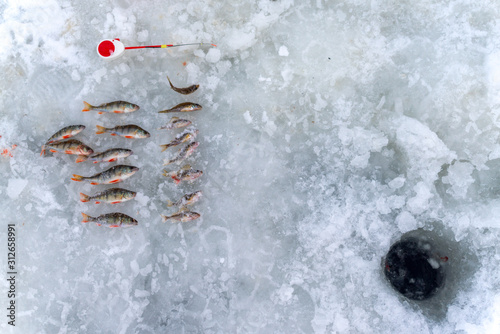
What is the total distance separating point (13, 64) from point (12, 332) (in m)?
3.37

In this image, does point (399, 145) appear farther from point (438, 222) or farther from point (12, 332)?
point (12, 332)

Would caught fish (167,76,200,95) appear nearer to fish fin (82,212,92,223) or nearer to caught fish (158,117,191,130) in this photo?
caught fish (158,117,191,130)

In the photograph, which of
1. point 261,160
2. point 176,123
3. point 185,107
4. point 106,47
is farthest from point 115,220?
point 106,47

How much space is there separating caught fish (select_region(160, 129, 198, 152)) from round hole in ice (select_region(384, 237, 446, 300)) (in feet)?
9.18

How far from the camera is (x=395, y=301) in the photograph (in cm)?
420

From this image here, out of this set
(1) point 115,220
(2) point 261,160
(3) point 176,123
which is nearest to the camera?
(1) point 115,220

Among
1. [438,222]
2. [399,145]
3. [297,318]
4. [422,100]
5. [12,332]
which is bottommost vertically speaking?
[297,318]

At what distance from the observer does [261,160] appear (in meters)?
4.39

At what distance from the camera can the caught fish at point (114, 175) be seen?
4.19 meters

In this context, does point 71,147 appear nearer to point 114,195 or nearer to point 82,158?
point 82,158

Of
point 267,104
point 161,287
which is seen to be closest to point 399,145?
point 267,104

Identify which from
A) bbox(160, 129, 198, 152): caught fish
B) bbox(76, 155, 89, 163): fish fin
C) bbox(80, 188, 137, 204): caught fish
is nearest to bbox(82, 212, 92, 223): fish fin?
bbox(80, 188, 137, 204): caught fish

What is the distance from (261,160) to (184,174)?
37.7 inches

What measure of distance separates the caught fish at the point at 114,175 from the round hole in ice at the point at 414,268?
3279 millimetres
